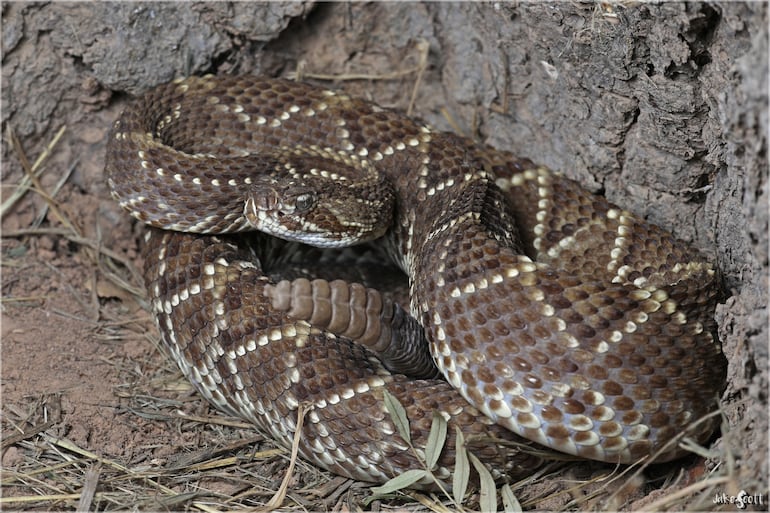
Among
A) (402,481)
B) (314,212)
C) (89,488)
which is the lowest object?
(89,488)

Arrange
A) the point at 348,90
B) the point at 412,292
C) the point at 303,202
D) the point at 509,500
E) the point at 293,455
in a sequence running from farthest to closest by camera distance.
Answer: the point at 348,90 → the point at 303,202 → the point at 412,292 → the point at 293,455 → the point at 509,500

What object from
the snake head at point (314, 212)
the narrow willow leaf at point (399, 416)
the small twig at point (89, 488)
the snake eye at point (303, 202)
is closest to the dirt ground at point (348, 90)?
the small twig at point (89, 488)

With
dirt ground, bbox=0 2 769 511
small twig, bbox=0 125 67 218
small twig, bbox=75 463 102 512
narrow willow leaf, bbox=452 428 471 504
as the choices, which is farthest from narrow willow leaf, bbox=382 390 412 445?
small twig, bbox=0 125 67 218

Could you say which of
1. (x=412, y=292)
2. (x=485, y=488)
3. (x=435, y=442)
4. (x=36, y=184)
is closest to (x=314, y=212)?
(x=412, y=292)

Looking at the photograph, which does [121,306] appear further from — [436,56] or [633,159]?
[633,159]

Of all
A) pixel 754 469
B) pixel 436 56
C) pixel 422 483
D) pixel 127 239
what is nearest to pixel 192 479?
pixel 422 483

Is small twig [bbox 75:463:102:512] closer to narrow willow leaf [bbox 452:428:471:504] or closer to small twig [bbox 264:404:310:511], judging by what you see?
small twig [bbox 264:404:310:511]

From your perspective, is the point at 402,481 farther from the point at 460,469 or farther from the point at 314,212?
the point at 314,212

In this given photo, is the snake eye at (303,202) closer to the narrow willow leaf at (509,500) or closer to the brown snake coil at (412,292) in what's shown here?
the brown snake coil at (412,292)
